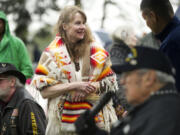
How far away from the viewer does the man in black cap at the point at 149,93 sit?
2463 mm

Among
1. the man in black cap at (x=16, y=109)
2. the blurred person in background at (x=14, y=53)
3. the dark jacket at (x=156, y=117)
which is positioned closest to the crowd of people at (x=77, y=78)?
the man in black cap at (x=16, y=109)

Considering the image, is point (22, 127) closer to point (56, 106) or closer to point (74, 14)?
point (56, 106)

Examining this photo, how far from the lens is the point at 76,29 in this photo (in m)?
4.51

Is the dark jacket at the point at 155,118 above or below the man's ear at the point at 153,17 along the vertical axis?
below

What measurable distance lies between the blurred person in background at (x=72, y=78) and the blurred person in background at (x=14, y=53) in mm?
1689

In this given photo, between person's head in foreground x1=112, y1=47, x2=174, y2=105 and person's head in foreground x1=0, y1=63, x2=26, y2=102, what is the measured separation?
2495 millimetres

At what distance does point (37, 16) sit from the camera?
66.8 feet

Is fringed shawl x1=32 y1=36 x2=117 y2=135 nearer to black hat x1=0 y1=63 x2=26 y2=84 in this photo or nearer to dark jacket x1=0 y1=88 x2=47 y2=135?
dark jacket x1=0 y1=88 x2=47 y2=135

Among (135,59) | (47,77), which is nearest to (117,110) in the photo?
(47,77)

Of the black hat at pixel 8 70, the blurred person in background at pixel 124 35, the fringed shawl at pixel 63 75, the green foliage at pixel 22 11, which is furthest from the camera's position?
the green foliage at pixel 22 11

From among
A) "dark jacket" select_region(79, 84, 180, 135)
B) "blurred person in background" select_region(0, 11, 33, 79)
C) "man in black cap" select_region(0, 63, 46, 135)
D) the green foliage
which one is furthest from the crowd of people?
the green foliage

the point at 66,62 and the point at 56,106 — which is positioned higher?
the point at 66,62

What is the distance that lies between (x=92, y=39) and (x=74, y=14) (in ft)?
1.17

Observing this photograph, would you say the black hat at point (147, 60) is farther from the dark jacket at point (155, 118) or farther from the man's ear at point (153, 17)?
the man's ear at point (153, 17)
